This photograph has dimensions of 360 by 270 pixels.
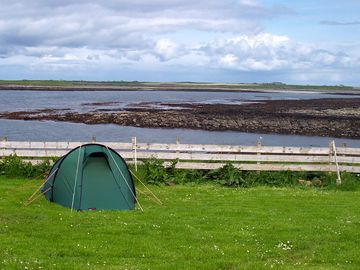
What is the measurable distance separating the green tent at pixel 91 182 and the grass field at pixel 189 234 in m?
0.42

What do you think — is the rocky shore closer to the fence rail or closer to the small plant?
the fence rail

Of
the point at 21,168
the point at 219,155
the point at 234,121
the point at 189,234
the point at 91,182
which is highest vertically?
the point at 219,155

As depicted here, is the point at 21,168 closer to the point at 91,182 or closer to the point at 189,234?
the point at 91,182

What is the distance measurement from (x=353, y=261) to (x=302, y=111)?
6136 cm

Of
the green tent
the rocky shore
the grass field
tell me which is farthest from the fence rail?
the rocky shore

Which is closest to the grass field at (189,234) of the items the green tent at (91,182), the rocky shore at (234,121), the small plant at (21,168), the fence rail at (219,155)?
the green tent at (91,182)

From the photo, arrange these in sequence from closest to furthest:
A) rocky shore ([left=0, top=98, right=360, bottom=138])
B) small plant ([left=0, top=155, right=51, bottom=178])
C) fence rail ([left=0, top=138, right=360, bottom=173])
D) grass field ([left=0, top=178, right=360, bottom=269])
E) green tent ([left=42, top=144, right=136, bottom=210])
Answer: grass field ([left=0, top=178, right=360, bottom=269])
green tent ([left=42, top=144, right=136, bottom=210])
small plant ([left=0, top=155, right=51, bottom=178])
fence rail ([left=0, top=138, right=360, bottom=173])
rocky shore ([left=0, top=98, right=360, bottom=138])

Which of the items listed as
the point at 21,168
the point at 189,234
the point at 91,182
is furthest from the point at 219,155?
the point at 189,234

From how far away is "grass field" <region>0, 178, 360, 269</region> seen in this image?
8438mm

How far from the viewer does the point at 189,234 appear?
33.9 ft

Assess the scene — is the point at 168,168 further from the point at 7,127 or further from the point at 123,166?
the point at 7,127

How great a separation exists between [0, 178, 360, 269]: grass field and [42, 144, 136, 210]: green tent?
0.42 meters

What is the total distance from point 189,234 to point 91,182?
3.85 meters

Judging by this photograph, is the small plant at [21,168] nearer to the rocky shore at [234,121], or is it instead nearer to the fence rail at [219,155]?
the fence rail at [219,155]
